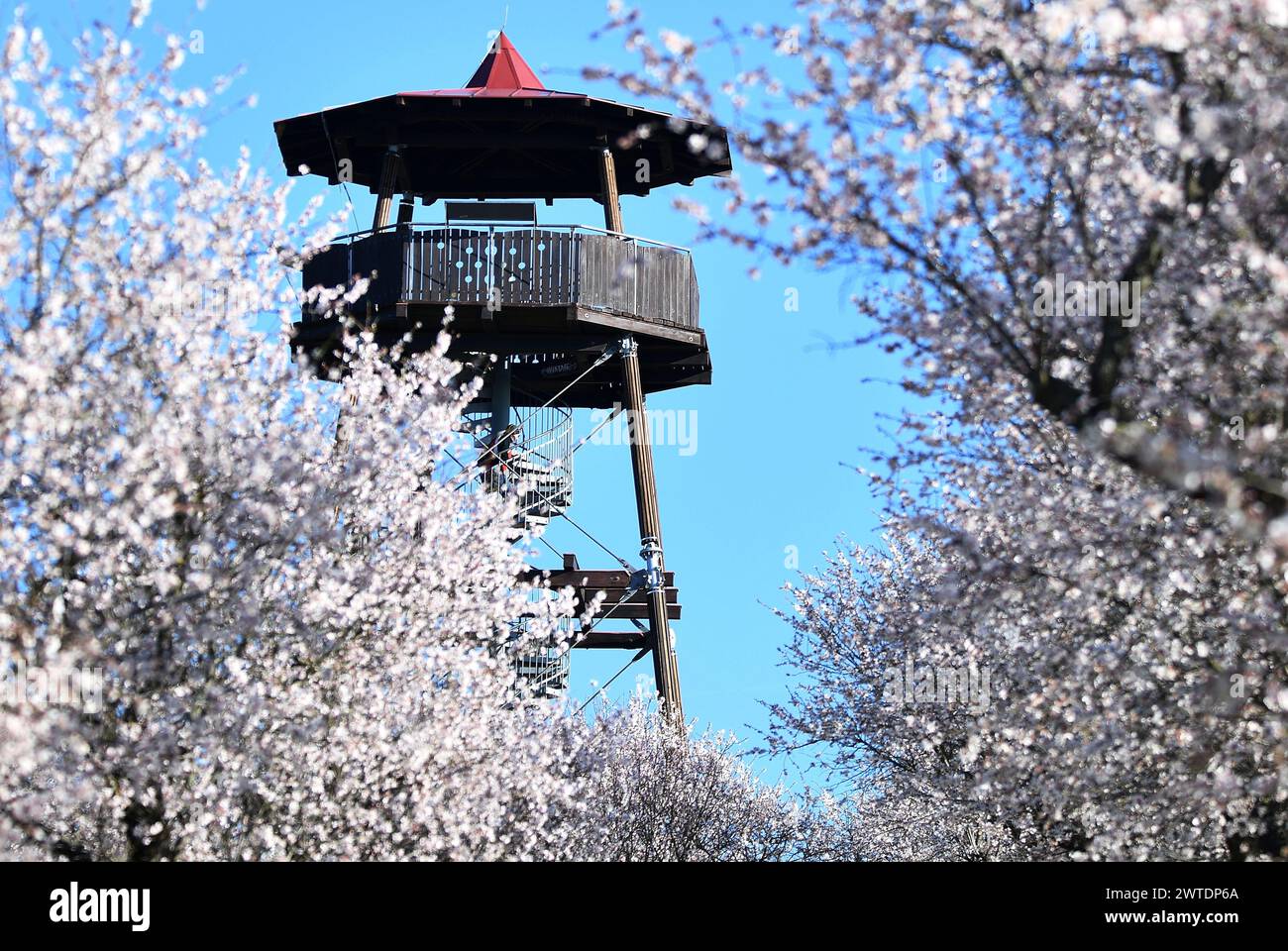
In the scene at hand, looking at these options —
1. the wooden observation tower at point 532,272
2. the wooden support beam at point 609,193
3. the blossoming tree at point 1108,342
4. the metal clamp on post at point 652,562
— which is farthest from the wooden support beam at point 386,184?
the blossoming tree at point 1108,342

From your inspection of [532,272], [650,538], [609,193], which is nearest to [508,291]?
[532,272]

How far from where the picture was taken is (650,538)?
77.8ft

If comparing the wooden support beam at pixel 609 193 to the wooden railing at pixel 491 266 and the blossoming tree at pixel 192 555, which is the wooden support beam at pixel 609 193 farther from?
the blossoming tree at pixel 192 555

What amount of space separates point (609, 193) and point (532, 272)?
106 inches

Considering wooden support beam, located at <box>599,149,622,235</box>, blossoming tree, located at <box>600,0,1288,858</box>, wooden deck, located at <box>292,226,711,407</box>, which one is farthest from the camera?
wooden support beam, located at <box>599,149,622,235</box>

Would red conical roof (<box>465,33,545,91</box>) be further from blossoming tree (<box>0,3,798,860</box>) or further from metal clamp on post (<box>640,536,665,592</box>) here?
blossoming tree (<box>0,3,798,860</box>)

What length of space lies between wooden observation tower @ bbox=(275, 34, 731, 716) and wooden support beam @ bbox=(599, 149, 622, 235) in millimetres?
41

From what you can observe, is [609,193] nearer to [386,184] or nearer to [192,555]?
[386,184]

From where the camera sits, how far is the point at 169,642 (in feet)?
32.1

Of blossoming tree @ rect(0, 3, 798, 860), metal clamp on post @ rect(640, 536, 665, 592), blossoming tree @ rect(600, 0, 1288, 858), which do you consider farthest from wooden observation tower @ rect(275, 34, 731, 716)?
blossoming tree @ rect(600, 0, 1288, 858)

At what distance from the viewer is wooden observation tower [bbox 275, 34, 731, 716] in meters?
23.3

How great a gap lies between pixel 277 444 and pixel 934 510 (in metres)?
7.01

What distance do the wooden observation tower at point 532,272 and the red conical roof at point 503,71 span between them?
0.20 feet
